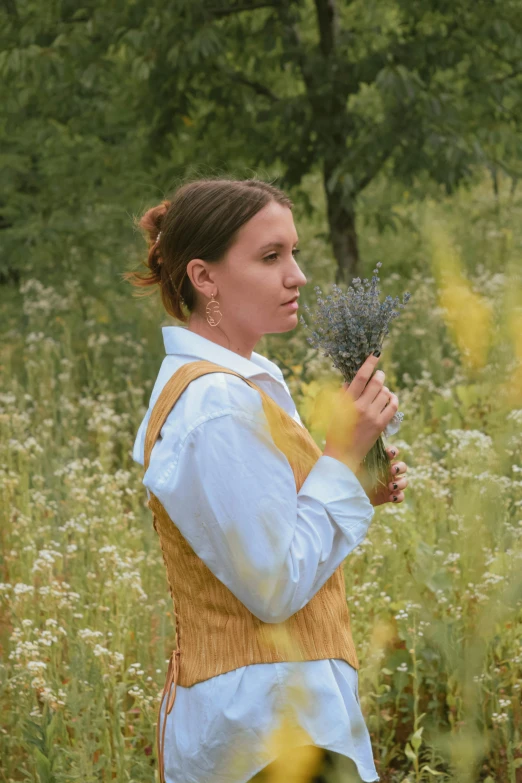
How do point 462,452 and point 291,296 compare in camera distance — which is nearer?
point 291,296

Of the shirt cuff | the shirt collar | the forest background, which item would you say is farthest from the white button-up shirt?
the forest background

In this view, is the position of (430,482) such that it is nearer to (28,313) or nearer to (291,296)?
(291,296)

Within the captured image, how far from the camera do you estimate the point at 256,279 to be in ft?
5.36

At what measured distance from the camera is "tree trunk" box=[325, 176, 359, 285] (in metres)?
7.47

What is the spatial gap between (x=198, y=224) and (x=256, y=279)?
0.16 metres

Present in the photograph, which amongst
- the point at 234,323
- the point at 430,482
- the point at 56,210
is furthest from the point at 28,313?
the point at 234,323

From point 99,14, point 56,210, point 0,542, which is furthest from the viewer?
point 56,210

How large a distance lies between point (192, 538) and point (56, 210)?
19.6 feet

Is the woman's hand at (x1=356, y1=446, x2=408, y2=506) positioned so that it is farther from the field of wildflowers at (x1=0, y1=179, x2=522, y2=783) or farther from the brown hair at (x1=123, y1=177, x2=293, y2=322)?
the brown hair at (x1=123, y1=177, x2=293, y2=322)

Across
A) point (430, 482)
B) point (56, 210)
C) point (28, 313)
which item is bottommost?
point (430, 482)

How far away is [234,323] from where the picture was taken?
1.67 metres

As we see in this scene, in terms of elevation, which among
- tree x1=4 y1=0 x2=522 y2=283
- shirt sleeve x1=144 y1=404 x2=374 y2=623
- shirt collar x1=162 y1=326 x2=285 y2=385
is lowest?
shirt sleeve x1=144 y1=404 x2=374 y2=623

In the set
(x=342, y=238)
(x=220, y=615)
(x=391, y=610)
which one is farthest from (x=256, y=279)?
(x=342, y=238)

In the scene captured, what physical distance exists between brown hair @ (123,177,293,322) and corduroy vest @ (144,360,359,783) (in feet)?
0.77
